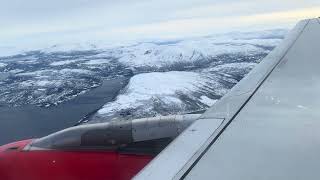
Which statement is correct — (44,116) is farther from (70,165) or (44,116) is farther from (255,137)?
(255,137)

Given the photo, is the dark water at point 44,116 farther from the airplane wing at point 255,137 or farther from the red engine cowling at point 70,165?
the airplane wing at point 255,137

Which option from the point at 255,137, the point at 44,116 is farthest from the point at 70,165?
the point at 44,116

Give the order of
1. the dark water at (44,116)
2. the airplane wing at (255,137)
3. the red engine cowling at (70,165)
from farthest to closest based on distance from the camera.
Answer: the dark water at (44,116)
the red engine cowling at (70,165)
the airplane wing at (255,137)

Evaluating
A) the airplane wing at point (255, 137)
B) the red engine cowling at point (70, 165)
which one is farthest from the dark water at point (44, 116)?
the airplane wing at point (255, 137)

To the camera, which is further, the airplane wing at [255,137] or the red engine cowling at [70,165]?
the red engine cowling at [70,165]

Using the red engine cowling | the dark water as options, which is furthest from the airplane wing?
the dark water

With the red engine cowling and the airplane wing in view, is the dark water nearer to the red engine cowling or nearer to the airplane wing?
the red engine cowling
